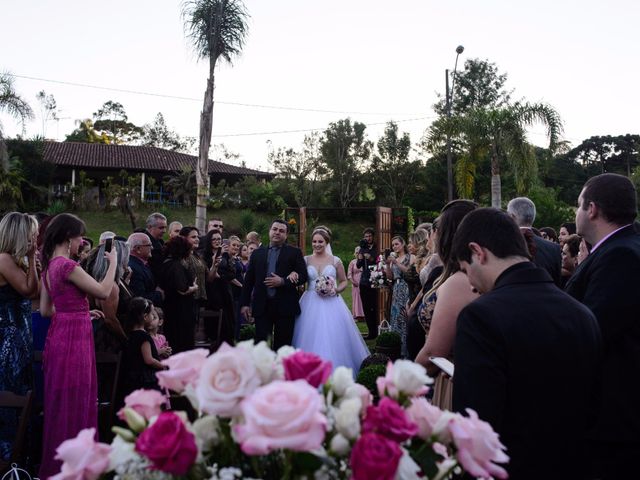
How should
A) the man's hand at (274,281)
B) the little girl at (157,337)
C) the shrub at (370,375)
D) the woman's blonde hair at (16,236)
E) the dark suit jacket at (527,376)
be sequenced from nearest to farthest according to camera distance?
1. the dark suit jacket at (527,376)
2. the woman's blonde hair at (16,236)
3. the little girl at (157,337)
4. the shrub at (370,375)
5. the man's hand at (274,281)

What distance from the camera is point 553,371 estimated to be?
2016mm

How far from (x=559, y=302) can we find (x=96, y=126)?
6586cm

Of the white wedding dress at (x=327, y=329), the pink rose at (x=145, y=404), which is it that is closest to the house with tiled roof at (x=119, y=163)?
the white wedding dress at (x=327, y=329)

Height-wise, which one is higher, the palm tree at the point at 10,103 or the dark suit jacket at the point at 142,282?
the palm tree at the point at 10,103

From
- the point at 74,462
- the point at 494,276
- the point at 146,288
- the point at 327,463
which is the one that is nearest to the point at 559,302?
the point at 494,276

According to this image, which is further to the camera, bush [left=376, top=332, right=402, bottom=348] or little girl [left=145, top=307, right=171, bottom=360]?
bush [left=376, top=332, right=402, bottom=348]

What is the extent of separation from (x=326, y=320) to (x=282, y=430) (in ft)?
26.9

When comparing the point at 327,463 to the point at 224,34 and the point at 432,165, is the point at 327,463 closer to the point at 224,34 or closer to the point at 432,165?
the point at 224,34

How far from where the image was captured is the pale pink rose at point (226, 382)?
3.76ft

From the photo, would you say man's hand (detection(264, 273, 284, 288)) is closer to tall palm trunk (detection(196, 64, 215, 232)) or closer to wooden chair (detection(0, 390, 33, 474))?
wooden chair (detection(0, 390, 33, 474))

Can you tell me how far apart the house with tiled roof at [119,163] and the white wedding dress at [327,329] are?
34499 mm

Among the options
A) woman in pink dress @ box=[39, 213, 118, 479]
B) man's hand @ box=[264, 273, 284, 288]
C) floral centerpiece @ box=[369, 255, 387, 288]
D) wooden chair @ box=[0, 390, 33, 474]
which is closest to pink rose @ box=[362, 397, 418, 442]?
wooden chair @ box=[0, 390, 33, 474]

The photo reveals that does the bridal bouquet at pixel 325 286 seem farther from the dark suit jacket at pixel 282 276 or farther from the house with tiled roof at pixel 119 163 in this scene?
the house with tiled roof at pixel 119 163

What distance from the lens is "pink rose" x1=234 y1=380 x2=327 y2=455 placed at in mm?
Answer: 1042
